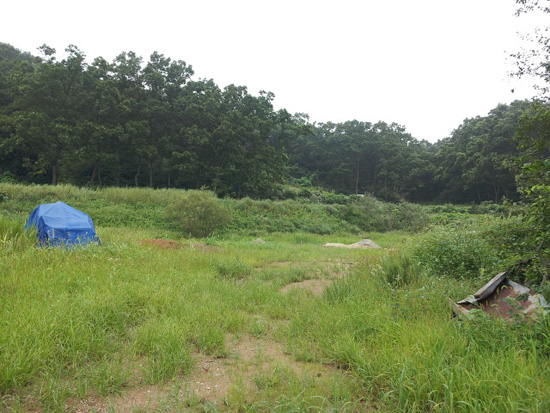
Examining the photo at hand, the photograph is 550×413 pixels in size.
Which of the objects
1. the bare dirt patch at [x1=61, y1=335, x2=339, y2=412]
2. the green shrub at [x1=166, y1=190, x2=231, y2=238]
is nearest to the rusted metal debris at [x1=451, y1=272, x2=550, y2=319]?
the bare dirt patch at [x1=61, y1=335, x2=339, y2=412]

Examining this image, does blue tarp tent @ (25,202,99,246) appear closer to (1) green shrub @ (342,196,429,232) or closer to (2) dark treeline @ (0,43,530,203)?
(2) dark treeline @ (0,43,530,203)

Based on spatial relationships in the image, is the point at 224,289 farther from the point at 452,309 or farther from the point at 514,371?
the point at 514,371

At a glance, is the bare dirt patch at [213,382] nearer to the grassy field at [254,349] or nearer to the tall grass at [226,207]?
the grassy field at [254,349]

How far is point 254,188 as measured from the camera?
3325 cm

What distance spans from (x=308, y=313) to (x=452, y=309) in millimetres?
1697

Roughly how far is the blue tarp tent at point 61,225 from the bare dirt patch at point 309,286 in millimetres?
5680

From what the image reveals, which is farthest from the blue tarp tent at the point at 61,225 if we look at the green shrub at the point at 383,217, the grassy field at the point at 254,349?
the green shrub at the point at 383,217

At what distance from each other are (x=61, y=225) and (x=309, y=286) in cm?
739

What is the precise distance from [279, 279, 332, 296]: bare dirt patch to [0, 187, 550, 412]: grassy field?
769 millimetres

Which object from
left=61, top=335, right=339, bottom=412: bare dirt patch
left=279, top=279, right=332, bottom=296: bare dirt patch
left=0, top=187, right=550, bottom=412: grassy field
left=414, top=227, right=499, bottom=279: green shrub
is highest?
left=414, top=227, right=499, bottom=279: green shrub

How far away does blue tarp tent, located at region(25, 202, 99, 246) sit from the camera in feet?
26.1

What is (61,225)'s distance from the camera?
8.33m

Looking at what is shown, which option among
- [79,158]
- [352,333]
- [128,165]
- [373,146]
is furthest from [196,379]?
[373,146]

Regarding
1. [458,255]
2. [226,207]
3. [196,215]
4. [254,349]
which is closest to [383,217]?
[226,207]
